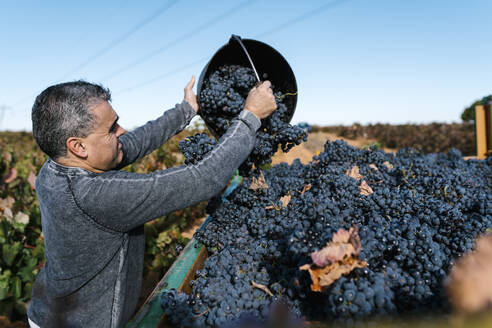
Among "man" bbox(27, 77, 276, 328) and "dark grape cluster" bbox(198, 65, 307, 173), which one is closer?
"man" bbox(27, 77, 276, 328)

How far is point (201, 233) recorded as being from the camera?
76.5 inches

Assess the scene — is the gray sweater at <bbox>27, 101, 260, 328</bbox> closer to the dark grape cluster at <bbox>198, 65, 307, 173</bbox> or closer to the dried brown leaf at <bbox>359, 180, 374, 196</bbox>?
the dark grape cluster at <bbox>198, 65, 307, 173</bbox>

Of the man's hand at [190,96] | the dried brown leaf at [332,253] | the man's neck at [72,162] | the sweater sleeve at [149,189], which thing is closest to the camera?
the dried brown leaf at [332,253]

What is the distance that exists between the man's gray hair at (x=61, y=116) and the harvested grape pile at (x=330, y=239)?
0.86 meters

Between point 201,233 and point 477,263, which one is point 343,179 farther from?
point 477,263

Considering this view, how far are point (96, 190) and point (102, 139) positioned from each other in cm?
26

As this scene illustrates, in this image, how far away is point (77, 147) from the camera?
141cm

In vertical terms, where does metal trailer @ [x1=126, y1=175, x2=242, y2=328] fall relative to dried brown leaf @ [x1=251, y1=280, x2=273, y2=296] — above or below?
below

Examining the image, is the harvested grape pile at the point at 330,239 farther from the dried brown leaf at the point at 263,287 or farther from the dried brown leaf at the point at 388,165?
the dried brown leaf at the point at 388,165

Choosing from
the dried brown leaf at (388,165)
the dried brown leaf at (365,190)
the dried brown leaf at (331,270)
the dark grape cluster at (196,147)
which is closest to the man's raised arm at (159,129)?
the dark grape cluster at (196,147)

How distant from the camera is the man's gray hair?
1374 mm

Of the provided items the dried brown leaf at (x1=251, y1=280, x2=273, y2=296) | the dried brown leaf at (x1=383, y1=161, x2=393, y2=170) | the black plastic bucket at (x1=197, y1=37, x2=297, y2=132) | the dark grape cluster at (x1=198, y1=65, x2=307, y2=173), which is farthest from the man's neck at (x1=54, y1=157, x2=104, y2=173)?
the dried brown leaf at (x1=383, y1=161, x2=393, y2=170)

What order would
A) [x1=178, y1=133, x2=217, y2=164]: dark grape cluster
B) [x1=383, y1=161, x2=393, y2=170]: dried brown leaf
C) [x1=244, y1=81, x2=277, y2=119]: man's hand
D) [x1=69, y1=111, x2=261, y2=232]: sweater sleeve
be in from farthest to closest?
1. [x1=383, y1=161, x2=393, y2=170]: dried brown leaf
2. [x1=178, y1=133, x2=217, y2=164]: dark grape cluster
3. [x1=244, y1=81, x2=277, y2=119]: man's hand
4. [x1=69, y1=111, x2=261, y2=232]: sweater sleeve

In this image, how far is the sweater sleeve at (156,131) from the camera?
2.08 m
